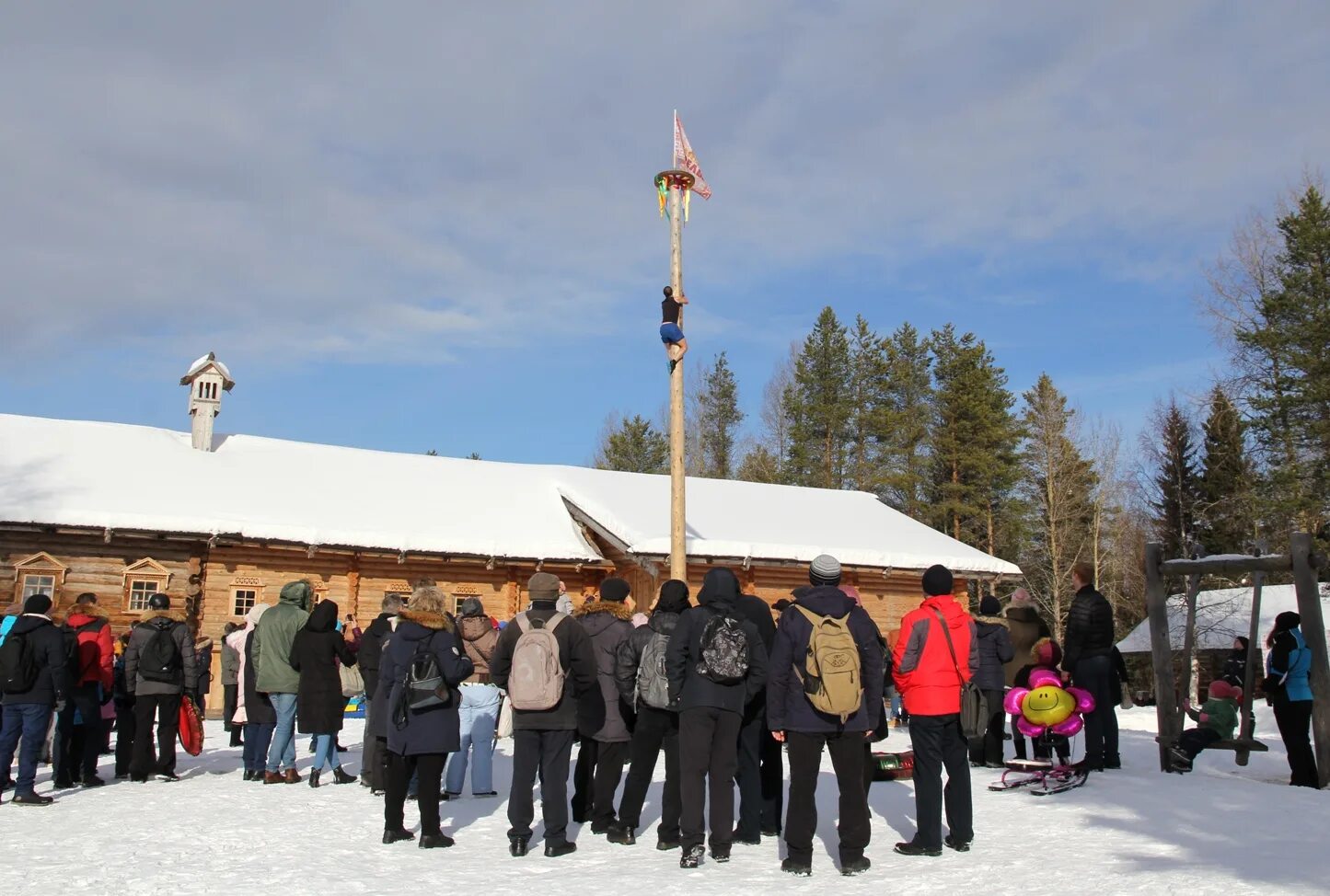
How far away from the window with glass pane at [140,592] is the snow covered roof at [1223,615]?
23416 mm

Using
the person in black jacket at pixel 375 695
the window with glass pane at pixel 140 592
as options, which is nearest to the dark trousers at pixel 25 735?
the person in black jacket at pixel 375 695

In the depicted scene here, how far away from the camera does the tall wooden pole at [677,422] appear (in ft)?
43.8

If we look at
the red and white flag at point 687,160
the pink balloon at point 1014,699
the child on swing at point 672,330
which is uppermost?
the red and white flag at point 687,160

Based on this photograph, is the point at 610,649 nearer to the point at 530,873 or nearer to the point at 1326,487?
the point at 530,873

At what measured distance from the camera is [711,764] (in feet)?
21.6

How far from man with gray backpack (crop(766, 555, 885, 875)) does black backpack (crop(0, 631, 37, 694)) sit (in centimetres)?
635

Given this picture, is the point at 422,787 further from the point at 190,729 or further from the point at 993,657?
the point at 993,657

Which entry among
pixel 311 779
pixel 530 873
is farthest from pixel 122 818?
pixel 530 873

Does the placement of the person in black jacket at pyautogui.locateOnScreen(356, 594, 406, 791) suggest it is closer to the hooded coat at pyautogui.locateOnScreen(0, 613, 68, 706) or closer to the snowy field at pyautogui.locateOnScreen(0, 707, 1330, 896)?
the snowy field at pyautogui.locateOnScreen(0, 707, 1330, 896)

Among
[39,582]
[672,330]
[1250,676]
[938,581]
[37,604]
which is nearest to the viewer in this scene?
[938,581]

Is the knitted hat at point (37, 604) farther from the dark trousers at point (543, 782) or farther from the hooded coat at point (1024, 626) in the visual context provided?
the hooded coat at point (1024, 626)

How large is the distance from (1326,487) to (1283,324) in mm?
4974

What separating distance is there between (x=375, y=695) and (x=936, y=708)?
492 cm

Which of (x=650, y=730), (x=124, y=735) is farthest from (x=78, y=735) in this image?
(x=650, y=730)
